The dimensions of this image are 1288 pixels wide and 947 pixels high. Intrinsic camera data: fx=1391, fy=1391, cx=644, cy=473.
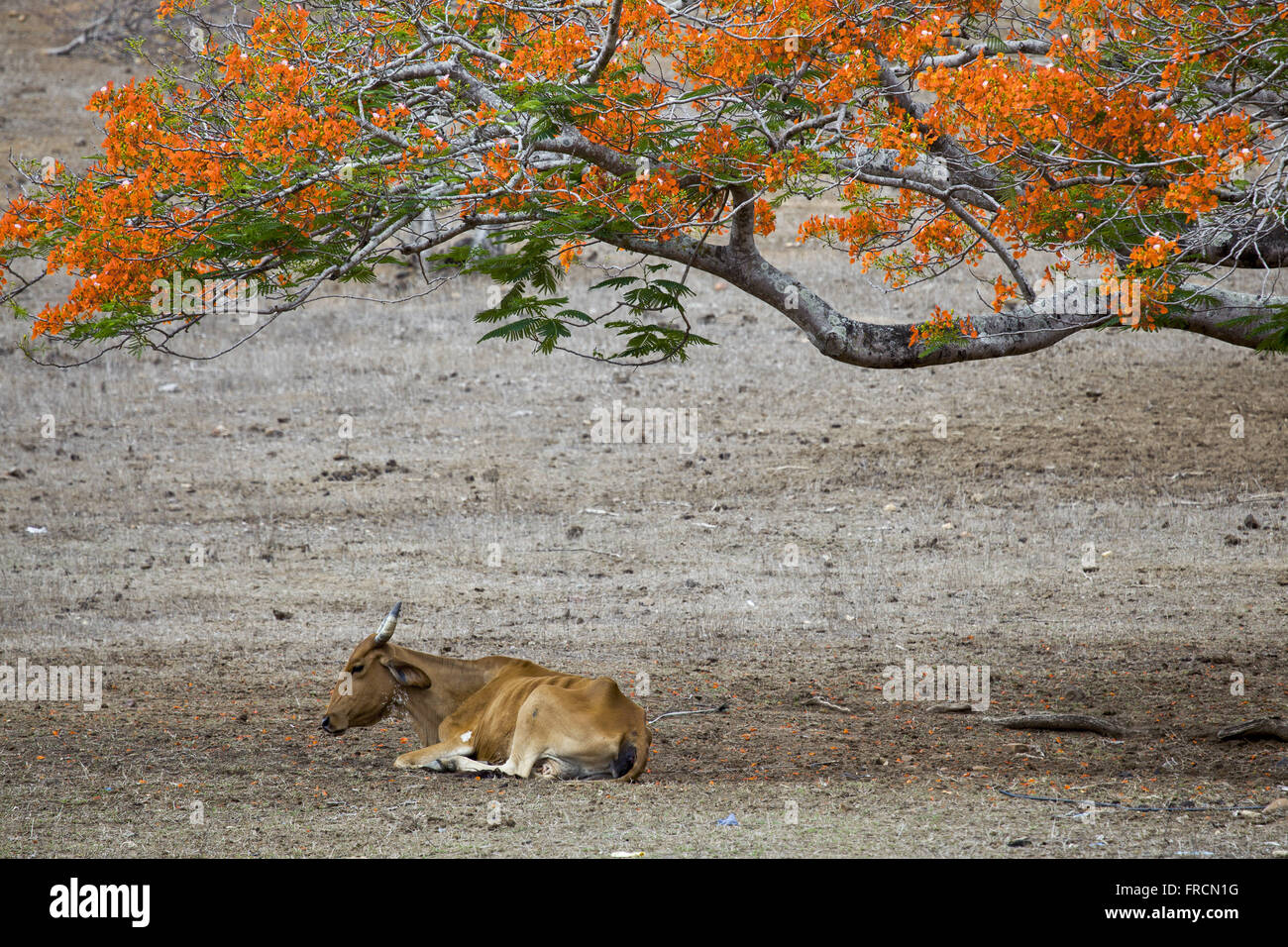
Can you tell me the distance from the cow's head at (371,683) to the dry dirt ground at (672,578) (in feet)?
0.93

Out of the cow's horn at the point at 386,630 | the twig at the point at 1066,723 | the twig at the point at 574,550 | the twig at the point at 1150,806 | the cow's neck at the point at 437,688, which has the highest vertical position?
the twig at the point at 574,550

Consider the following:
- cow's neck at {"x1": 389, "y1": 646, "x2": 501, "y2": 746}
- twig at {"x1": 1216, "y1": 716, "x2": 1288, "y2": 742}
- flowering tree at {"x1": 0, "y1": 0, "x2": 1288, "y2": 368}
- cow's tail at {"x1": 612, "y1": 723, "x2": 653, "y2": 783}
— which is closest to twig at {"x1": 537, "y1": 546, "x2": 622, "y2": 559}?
flowering tree at {"x1": 0, "y1": 0, "x2": 1288, "y2": 368}

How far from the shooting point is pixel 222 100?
30.1ft

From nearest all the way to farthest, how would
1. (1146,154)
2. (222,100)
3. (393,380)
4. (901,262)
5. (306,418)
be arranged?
(1146,154)
(222,100)
(901,262)
(306,418)
(393,380)

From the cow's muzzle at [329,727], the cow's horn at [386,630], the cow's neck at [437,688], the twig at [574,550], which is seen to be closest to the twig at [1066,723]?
the cow's neck at [437,688]

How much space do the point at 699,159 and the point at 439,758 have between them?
12.4ft

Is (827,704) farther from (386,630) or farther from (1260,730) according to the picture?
(386,630)

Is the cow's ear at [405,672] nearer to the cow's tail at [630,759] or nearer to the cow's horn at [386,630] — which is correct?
the cow's horn at [386,630]

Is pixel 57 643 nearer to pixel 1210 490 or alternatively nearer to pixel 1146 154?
pixel 1146 154

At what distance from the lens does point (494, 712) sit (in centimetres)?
805

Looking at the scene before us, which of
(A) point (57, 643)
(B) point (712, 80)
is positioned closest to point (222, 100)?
(B) point (712, 80)

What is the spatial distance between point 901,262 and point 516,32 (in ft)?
10.3

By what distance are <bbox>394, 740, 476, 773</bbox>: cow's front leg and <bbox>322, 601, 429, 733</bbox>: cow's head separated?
351mm

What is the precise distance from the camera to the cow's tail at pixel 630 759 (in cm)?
761
